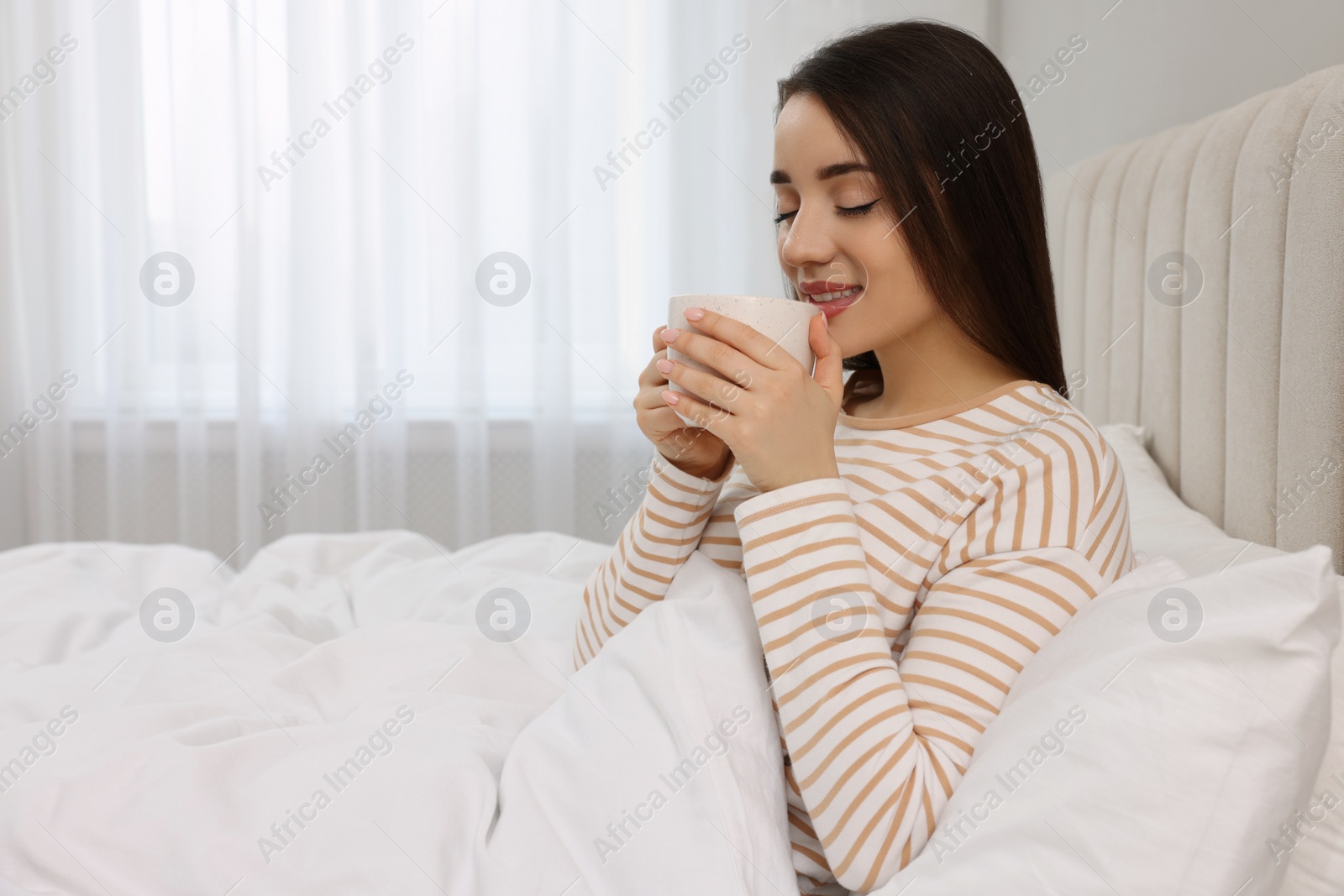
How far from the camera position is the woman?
67cm

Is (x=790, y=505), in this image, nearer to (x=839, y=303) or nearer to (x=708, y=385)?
(x=708, y=385)

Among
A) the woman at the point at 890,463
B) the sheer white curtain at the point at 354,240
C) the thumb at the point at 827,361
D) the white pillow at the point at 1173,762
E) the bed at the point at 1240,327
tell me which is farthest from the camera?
the sheer white curtain at the point at 354,240

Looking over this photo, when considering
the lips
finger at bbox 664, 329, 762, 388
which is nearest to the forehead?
the lips

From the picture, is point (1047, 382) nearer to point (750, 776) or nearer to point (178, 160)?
point (750, 776)

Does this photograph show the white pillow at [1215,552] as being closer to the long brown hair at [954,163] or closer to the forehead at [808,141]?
the long brown hair at [954,163]

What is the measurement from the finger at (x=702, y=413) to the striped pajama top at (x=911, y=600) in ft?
0.19

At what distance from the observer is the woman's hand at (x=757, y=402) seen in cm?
72

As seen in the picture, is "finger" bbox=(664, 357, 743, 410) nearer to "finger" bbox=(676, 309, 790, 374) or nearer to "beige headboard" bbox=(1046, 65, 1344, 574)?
"finger" bbox=(676, 309, 790, 374)

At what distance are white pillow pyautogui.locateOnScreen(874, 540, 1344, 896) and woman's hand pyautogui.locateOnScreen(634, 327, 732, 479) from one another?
1.21ft

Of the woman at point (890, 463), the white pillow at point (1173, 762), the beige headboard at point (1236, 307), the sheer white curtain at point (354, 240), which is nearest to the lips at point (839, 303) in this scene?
the woman at point (890, 463)

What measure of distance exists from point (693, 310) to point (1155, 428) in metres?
0.95

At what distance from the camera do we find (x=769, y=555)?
71 cm

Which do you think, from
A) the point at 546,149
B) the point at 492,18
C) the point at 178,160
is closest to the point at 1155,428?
the point at 546,149

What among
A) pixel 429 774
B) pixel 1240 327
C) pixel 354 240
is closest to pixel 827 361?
pixel 429 774
